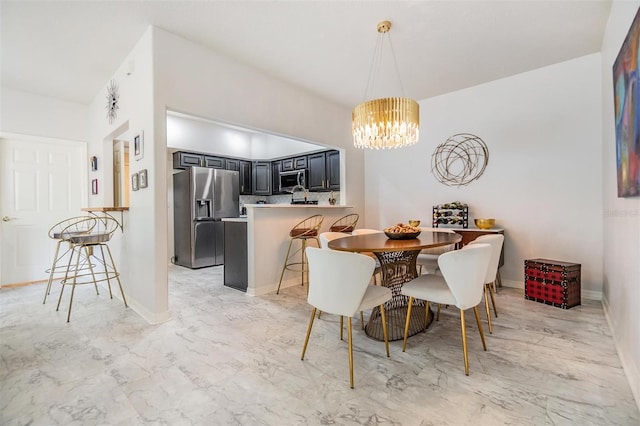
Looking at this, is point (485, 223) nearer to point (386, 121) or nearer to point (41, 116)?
point (386, 121)

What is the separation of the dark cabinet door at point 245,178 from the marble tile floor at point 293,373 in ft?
13.0

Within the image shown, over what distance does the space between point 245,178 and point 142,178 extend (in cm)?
379

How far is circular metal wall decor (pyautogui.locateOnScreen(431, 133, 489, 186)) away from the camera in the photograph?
4.07 metres

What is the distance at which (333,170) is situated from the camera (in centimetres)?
559

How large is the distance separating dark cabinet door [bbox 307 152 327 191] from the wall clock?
3.33 meters

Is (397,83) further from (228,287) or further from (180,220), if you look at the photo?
(180,220)

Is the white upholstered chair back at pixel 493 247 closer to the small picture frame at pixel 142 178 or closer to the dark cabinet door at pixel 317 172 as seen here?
the small picture frame at pixel 142 178

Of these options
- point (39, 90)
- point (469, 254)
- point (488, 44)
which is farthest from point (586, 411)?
point (39, 90)

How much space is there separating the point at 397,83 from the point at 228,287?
11.6 feet

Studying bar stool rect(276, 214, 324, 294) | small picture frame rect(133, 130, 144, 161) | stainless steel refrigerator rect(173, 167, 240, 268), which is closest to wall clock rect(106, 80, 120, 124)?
small picture frame rect(133, 130, 144, 161)

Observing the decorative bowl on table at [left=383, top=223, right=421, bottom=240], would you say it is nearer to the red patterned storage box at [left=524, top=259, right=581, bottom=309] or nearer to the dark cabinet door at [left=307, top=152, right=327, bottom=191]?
the red patterned storage box at [left=524, top=259, right=581, bottom=309]

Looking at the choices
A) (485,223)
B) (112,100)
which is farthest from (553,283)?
(112,100)

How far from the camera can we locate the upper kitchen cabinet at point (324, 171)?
554cm

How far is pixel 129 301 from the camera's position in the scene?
3.20 metres
